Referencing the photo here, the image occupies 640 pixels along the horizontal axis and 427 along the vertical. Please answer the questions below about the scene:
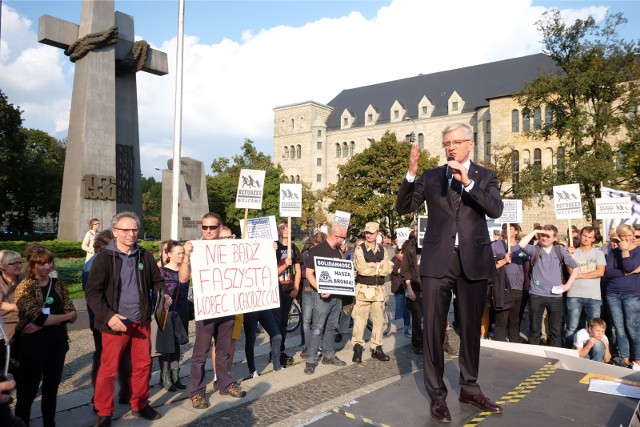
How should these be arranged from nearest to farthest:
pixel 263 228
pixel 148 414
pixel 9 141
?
1. pixel 148 414
2. pixel 263 228
3. pixel 9 141

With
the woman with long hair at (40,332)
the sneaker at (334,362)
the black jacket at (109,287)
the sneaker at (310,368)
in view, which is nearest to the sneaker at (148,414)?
the woman with long hair at (40,332)

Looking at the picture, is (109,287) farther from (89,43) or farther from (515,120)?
(515,120)

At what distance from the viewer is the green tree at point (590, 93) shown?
22828 millimetres

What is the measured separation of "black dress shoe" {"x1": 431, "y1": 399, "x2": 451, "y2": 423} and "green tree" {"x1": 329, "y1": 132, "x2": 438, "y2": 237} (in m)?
45.1

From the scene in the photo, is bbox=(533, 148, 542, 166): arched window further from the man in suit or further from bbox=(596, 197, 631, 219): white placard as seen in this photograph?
the man in suit

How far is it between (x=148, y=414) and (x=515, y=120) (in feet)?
200

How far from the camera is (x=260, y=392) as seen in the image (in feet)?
19.3

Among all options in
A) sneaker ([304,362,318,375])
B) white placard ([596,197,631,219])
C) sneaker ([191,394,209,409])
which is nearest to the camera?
sneaker ([191,394,209,409])

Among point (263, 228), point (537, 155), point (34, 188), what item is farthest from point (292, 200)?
point (537, 155)

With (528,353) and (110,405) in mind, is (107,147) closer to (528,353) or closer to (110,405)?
(110,405)

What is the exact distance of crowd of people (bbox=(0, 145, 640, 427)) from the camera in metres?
3.76

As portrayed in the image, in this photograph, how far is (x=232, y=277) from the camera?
19.1 ft

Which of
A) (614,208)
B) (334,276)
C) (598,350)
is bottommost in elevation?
(598,350)

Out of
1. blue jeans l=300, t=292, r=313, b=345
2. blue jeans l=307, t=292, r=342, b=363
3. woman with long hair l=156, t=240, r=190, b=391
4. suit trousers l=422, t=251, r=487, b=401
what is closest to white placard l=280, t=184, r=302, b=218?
blue jeans l=300, t=292, r=313, b=345
